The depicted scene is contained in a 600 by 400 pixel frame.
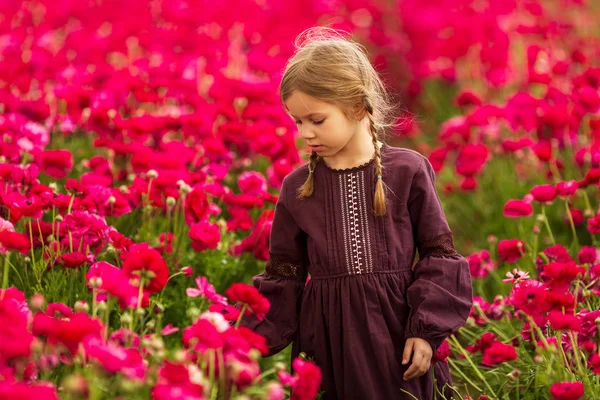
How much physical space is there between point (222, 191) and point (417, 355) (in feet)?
4.43

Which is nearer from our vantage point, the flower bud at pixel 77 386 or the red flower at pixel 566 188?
the flower bud at pixel 77 386

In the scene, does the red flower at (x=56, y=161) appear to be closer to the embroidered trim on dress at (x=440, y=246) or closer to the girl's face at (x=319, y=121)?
the girl's face at (x=319, y=121)

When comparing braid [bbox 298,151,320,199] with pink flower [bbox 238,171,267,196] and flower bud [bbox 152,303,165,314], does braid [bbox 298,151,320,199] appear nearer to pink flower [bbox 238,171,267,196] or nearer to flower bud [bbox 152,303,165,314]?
flower bud [bbox 152,303,165,314]

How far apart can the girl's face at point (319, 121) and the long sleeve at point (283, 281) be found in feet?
0.83

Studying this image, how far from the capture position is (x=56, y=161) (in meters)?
3.30

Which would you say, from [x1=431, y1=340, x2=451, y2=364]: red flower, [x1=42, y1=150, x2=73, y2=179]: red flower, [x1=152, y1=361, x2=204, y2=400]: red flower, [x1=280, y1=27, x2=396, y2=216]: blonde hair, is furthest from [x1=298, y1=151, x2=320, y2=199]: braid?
[x1=42, y1=150, x2=73, y2=179]: red flower

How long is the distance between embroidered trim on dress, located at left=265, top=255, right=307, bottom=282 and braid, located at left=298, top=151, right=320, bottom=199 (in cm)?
20

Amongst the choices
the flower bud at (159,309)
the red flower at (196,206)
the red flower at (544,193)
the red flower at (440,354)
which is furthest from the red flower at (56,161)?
the red flower at (544,193)

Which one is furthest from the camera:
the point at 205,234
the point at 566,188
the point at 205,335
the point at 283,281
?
the point at 566,188

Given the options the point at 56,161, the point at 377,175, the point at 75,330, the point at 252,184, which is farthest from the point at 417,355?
the point at 56,161

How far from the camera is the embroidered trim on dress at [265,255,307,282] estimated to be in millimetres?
2613

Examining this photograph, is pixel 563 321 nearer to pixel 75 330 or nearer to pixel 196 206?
pixel 75 330

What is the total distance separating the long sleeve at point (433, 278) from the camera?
7.86 ft

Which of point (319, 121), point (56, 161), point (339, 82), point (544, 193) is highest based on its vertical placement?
point (339, 82)
